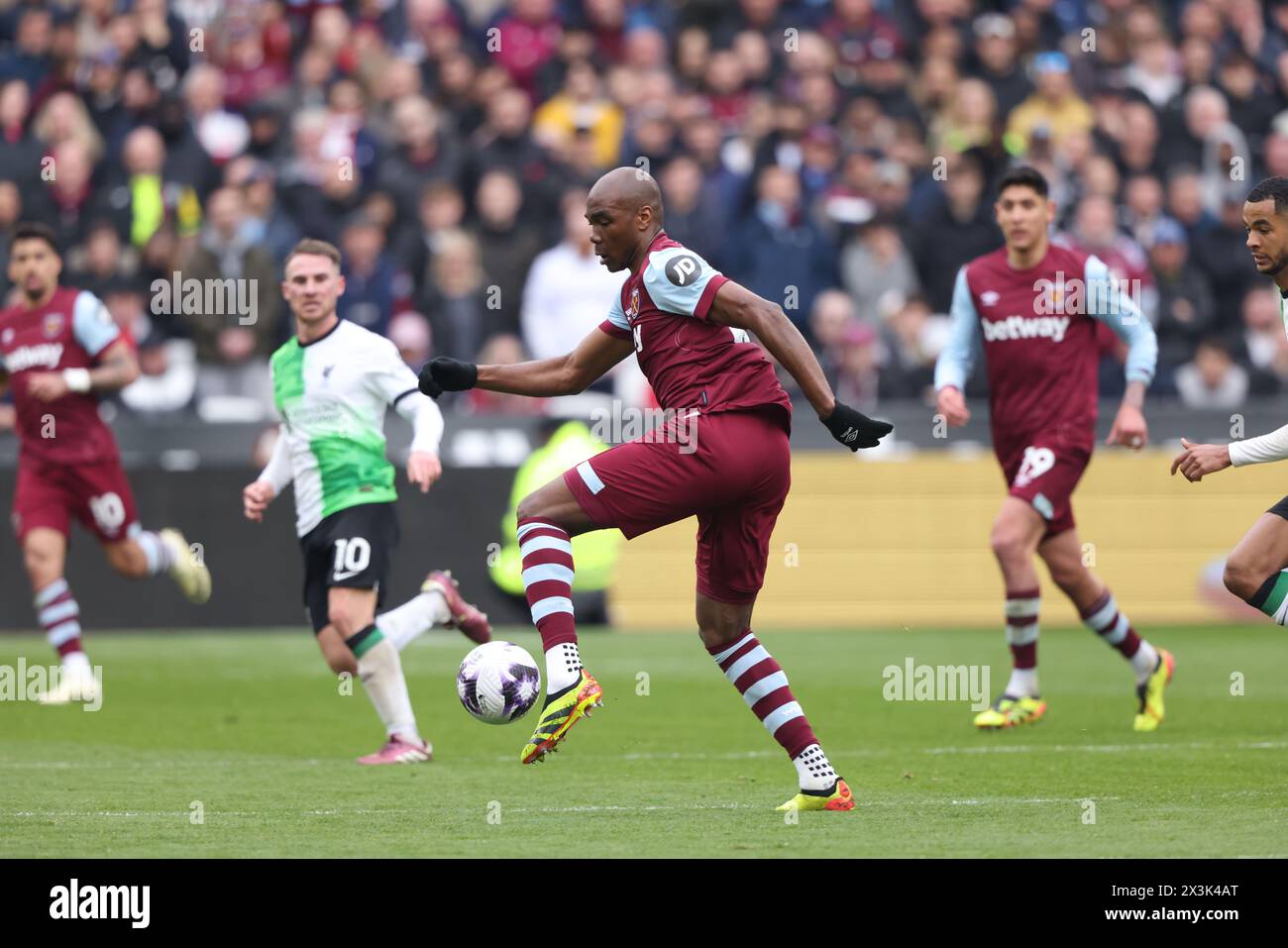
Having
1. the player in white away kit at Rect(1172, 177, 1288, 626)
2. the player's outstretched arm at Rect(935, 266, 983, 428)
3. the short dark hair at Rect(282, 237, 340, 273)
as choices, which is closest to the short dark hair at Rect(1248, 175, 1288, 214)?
the player in white away kit at Rect(1172, 177, 1288, 626)

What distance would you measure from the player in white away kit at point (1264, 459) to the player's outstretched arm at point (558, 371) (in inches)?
91.3

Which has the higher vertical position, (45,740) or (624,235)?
(624,235)

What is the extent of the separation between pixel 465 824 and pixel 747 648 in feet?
4.27

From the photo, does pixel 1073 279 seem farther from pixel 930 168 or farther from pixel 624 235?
pixel 930 168

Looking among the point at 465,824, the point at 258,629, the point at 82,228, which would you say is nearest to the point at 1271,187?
the point at 465,824

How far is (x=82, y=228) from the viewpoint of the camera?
1877 cm

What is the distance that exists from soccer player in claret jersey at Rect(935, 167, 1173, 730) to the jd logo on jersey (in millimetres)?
3743

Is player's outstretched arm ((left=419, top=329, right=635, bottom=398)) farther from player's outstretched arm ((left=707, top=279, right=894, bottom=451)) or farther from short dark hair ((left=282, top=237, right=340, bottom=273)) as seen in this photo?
short dark hair ((left=282, top=237, right=340, bottom=273))

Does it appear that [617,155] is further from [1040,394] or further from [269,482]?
[269,482]

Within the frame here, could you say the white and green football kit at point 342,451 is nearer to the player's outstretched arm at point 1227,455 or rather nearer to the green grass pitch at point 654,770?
the green grass pitch at point 654,770

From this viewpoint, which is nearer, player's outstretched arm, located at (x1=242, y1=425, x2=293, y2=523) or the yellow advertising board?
player's outstretched arm, located at (x1=242, y1=425, x2=293, y2=523)

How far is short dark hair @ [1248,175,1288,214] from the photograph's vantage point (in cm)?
835

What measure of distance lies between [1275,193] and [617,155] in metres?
11.8

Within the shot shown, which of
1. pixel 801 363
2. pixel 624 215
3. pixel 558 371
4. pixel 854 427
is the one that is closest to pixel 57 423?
pixel 558 371
